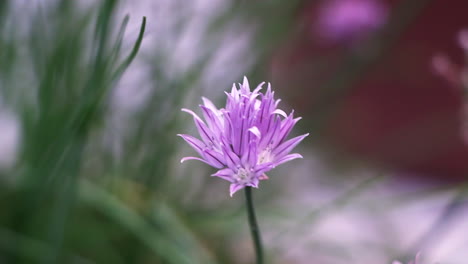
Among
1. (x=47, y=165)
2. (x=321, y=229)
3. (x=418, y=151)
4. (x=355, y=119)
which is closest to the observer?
(x=47, y=165)

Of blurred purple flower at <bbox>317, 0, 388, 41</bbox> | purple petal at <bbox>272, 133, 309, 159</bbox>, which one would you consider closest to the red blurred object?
blurred purple flower at <bbox>317, 0, 388, 41</bbox>

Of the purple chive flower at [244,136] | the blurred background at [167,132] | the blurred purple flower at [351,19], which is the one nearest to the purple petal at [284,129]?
the purple chive flower at [244,136]

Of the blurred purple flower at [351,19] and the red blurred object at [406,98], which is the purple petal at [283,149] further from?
the red blurred object at [406,98]

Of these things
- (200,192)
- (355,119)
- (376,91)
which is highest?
(376,91)

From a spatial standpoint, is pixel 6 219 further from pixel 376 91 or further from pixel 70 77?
pixel 376 91

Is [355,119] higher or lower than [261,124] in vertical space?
higher

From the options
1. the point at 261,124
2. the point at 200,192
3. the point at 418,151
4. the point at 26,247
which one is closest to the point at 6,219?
the point at 26,247
